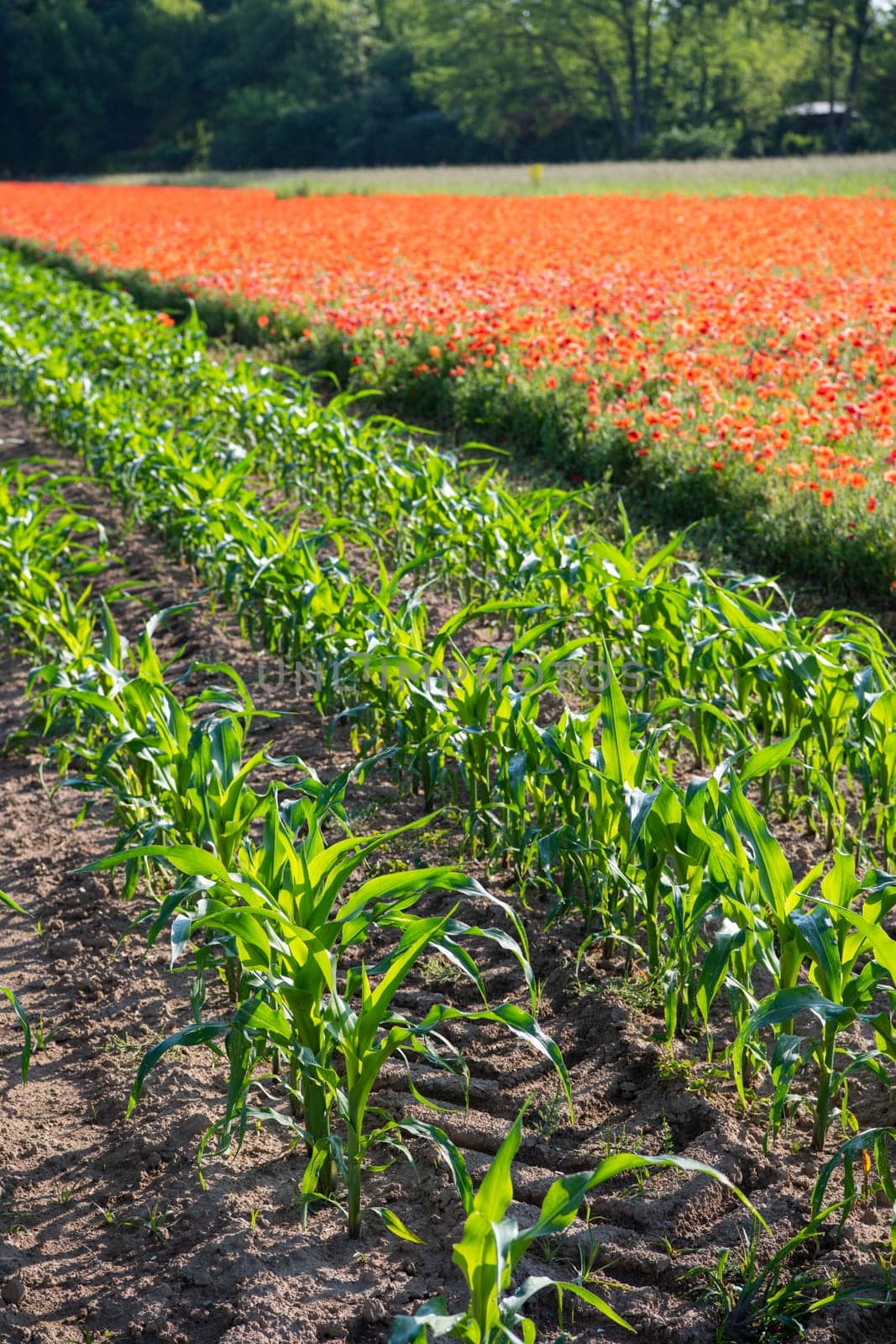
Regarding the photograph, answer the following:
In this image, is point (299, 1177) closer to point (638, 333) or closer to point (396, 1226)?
point (396, 1226)

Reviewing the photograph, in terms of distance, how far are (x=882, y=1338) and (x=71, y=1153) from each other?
1.59 meters

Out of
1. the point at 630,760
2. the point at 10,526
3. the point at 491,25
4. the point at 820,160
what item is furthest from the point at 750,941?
the point at 491,25

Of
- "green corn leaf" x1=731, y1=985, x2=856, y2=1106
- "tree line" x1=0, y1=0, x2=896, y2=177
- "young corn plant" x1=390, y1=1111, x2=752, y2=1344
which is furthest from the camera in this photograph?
"tree line" x1=0, y1=0, x2=896, y2=177

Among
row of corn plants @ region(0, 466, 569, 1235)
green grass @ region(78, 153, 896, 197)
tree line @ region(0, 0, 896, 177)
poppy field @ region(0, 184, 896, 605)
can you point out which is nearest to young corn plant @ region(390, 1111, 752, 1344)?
row of corn plants @ region(0, 466, 569, 1235)

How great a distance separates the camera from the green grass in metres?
21.6

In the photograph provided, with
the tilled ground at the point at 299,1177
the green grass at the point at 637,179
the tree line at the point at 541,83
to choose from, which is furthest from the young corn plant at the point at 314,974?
the tree line at the point at 541,83

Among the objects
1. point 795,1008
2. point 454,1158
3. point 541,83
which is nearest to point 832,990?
point 795,1008

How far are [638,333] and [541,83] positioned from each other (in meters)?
44.4

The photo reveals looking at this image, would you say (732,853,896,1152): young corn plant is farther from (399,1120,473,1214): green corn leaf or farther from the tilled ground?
(399,1120,473,1214): green corn leaf

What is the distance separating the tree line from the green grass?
46.4 feet

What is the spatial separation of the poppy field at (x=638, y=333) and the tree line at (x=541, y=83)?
30507 mm

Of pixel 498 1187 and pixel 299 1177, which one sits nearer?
pixel 498 1187

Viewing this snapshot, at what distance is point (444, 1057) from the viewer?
2.80 m

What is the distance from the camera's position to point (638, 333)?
26.3ft
